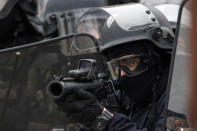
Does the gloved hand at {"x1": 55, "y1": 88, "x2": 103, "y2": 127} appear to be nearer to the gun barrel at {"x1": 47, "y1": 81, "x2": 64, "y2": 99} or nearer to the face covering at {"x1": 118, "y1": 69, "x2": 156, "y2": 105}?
the gun barrel at {"x1": 47, "y1": 81, "x2": 64, "y2": 99}

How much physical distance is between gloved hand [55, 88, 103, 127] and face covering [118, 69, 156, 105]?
0.33m

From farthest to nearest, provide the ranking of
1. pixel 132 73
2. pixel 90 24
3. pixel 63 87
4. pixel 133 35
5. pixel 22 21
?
pixel 22 21 < pixel 90 24 < pixel 133 35 < pixel 132 73 < pixel 63 87

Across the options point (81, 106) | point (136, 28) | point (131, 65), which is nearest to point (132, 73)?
point (131, 65)

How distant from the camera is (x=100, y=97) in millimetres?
2725

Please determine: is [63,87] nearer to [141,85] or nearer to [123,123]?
[123,123]

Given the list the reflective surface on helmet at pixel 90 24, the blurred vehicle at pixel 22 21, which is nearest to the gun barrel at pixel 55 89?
the reflective surface on helmet at pixel 90 24

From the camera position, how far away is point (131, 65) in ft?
9.35

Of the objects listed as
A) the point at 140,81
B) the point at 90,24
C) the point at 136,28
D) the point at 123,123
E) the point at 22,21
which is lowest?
the point at 22,21

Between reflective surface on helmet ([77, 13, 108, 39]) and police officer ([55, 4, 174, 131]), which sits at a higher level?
Result: police officer ([55, 4, 174, 131])

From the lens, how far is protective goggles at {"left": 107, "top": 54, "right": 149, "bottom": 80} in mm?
2836

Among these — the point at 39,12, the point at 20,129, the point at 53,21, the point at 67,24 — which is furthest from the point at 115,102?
the point at 39,12

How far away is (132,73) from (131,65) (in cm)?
5

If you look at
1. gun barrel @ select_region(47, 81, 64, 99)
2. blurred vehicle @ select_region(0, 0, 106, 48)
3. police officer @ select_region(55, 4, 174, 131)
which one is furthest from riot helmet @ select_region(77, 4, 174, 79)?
blurred vehicle @ select_region(0, 0, 106, 48)

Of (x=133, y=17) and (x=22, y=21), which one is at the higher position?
(x=133, y=17)
